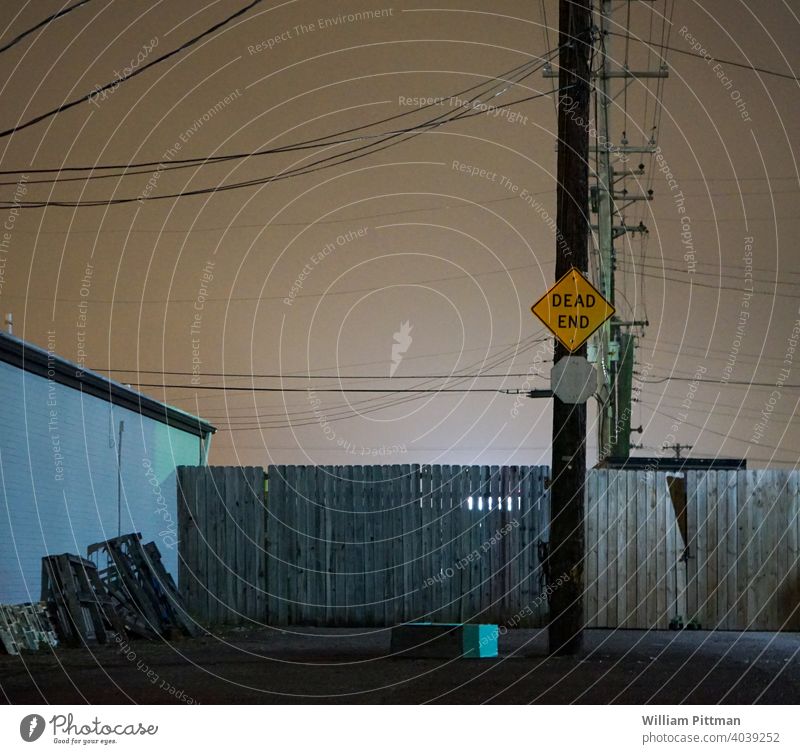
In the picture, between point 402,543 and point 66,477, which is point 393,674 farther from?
point 66,477

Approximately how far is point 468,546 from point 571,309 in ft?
20.7

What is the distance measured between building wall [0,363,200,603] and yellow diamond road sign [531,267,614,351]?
291 inches

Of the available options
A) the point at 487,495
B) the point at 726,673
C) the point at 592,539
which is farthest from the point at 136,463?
the point at 726,673

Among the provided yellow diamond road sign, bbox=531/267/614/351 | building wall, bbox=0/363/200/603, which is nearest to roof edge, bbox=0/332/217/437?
building wall, bbox=0/363/200/603

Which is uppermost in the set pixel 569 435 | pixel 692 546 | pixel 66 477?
pixel 569 435

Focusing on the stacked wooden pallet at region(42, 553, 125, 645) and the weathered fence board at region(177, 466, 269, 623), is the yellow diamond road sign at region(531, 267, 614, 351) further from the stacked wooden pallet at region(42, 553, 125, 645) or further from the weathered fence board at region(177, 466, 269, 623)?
the weathered fence board at region(177, 466, 269, 623)

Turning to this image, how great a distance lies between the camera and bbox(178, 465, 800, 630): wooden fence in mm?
18969

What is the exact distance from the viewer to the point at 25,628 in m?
15.3

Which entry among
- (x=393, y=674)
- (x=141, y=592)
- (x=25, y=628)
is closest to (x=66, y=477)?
(x=141, y=592)

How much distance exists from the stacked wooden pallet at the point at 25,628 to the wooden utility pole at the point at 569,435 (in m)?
5.66

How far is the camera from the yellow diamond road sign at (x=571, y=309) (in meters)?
13.9

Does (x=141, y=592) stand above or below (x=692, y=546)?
below

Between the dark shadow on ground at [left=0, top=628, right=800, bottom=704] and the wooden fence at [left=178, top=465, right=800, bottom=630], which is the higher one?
the wooden fence at [left=178, top=465, right=800, bottom=630]

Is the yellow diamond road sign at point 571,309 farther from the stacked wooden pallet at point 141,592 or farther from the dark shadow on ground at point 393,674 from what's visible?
the stacked wooden pallet at point 141,592
